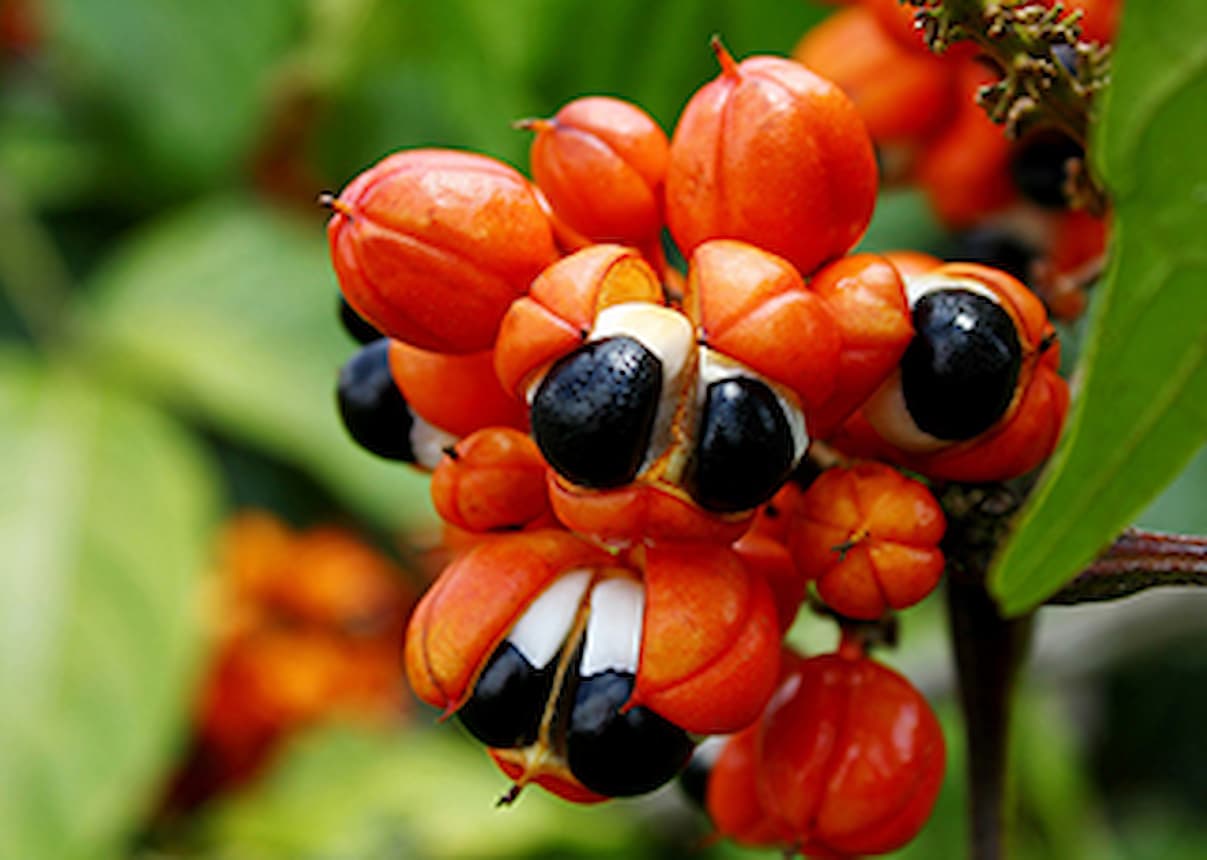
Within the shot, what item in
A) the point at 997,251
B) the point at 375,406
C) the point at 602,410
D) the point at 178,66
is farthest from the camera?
the point at 178,66

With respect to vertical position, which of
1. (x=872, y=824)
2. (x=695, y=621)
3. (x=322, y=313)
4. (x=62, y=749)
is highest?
(x=695, y=621)

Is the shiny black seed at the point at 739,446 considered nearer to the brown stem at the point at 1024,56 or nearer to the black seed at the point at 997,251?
the brown stem at the point at 1024,56

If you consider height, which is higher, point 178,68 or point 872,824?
point 872,824

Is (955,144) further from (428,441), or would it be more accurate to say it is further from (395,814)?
(395,814)

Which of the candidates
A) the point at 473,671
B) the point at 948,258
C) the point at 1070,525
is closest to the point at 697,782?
the point at 473,671

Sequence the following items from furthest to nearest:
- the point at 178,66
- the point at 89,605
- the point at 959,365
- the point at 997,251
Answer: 1. the point at 178,66
2. the point at 89,605
3. the point at 997,251
4. the point at 959,365

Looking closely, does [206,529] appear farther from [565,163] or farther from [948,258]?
[565,163]

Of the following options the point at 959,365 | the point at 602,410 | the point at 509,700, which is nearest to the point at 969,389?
the point at 959,365

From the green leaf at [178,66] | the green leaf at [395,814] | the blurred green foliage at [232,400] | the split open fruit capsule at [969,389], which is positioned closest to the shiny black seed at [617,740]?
the split open fruit capsule at [969,389]
